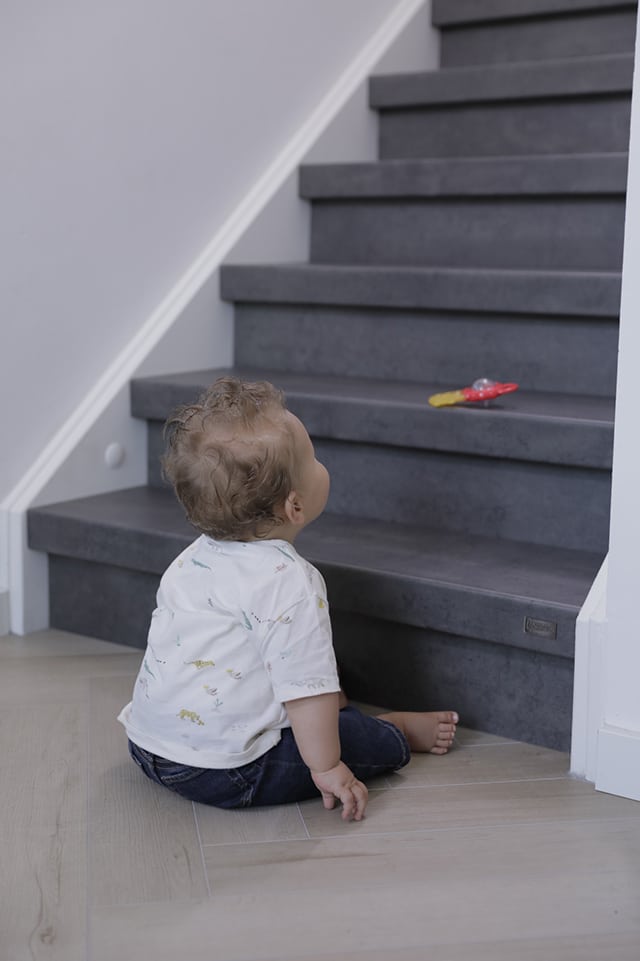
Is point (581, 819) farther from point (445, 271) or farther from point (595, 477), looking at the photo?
point (445, 271)

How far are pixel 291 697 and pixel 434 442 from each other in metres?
0.55

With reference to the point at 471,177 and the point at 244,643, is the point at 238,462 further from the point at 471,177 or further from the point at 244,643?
the point at 471,177

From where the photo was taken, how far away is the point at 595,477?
5.09 ft

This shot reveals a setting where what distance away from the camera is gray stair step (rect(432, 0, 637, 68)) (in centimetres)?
236

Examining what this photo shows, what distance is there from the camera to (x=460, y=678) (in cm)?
147

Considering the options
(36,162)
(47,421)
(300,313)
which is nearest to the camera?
(36,162)

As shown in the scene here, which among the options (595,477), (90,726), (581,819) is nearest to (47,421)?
(90,726)

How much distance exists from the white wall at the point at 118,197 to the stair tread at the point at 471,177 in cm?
11

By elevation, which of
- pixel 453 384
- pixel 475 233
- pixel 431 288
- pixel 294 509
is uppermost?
pixel 475 233

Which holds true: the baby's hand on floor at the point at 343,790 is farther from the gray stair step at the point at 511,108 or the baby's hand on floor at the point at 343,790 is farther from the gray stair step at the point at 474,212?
the gray stair step at the point at 511,108

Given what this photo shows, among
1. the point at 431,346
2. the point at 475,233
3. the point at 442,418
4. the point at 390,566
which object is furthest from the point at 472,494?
the point at 475,233

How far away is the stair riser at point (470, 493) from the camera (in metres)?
1.57

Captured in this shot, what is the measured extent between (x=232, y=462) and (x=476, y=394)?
52 cm

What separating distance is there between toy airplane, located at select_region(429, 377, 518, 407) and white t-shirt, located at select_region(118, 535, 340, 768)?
18.2 inches
